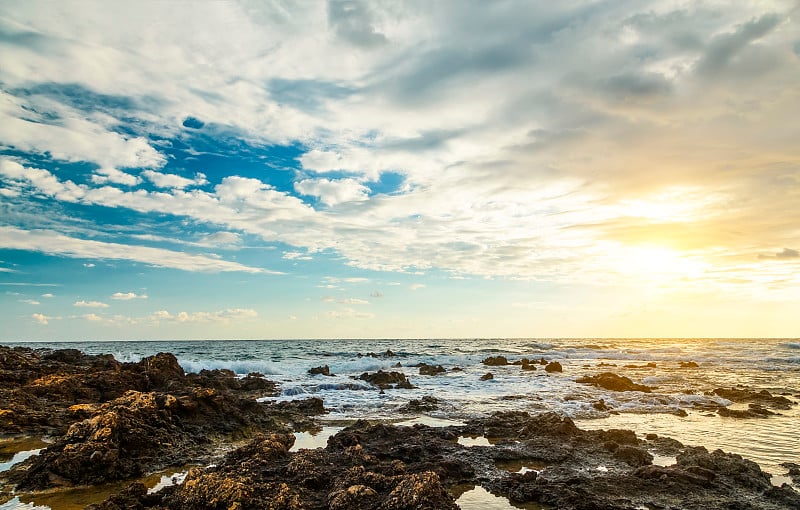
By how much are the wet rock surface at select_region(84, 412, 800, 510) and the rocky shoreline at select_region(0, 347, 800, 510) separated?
0.07ft

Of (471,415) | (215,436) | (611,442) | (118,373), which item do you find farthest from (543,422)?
(118,373)

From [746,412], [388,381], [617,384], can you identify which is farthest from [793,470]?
[388,381]

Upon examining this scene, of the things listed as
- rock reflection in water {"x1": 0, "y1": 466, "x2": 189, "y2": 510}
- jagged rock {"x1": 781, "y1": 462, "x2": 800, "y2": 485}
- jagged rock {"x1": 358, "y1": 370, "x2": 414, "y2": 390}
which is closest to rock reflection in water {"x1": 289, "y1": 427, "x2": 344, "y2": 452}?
rock reflection in water {"x1": 0, "y1": 466, "x2": 189, "y2": 510}

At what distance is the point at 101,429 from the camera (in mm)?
8523

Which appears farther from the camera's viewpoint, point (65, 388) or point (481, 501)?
point (65, 388)

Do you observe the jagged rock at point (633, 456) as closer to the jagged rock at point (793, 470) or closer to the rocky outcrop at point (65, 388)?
the jagged rock at point (793, 470)

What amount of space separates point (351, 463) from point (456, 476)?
1932 millimetres

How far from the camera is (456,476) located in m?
8.11

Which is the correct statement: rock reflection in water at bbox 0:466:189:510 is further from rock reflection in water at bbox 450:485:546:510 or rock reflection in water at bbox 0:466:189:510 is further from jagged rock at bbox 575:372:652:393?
jagged rock at bbox 575:372:652:393

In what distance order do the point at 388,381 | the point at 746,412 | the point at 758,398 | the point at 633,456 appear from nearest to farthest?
1. the point at 633,456
2. the point at 746,412
3. the point at 758,398
4. the point at 388,381

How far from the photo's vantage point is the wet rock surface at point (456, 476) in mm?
5961

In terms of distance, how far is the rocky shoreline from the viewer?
241 inches

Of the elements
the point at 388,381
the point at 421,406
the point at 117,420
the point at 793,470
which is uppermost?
the point at 117,420

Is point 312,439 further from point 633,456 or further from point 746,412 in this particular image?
point 746,412
